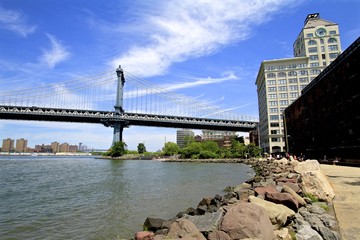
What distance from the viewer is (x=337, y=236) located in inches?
199

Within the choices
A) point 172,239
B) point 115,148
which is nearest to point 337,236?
point 172,239

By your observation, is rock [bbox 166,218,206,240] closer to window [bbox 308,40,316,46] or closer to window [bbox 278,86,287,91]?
window [bbox 278,86,287,91]

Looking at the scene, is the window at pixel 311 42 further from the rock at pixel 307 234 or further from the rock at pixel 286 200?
the rock at pixel 307 234

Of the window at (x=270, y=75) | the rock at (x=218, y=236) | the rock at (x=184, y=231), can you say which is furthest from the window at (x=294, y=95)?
the rock at (x=218, y=236)

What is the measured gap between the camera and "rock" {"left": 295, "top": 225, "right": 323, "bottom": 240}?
529cm

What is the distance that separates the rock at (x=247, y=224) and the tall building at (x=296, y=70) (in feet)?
→ 293

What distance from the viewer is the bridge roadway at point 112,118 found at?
8156 cm

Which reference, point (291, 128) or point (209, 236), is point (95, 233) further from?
point (291, 128)

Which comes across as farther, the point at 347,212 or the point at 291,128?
the point at 291,128

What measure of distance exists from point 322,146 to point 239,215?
42.2 m

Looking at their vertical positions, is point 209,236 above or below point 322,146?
→ below

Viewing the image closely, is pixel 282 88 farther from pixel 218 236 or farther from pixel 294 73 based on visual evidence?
pixel 218 236

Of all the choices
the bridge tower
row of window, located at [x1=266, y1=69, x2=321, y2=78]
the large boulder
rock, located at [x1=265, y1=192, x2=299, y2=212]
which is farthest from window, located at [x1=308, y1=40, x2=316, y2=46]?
rock, located at [x1=265, y1=192, x2=299, y2=212]

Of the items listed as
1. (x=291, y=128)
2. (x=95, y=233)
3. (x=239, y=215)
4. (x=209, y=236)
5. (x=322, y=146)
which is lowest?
(x=95, y=233)
